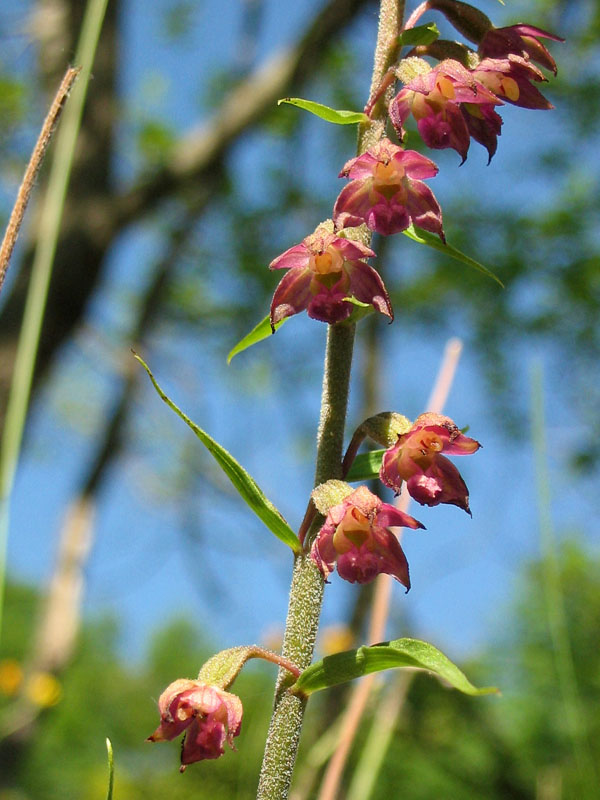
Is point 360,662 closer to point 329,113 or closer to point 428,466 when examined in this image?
point 428,466

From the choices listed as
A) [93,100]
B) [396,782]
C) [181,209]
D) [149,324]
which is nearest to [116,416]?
[149,324]

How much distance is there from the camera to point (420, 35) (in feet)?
2.73

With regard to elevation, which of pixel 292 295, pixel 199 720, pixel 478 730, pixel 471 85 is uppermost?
pixel 471 85

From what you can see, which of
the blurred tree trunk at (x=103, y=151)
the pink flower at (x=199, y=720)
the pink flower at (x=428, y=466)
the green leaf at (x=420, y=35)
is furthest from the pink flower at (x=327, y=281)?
the blurred tree trunk at (x=103, y=151)

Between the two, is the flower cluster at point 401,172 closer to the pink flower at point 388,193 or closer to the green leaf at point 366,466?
the pink flower at point 388,193

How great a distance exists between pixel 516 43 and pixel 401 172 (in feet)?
0.68

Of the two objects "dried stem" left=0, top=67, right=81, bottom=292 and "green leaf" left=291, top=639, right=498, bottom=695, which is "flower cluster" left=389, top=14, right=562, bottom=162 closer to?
"dried stem" left=0, top=67, right=81, bottom=292

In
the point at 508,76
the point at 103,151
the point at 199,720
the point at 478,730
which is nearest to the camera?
the point at 199,720

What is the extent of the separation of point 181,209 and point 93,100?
276 centimetres

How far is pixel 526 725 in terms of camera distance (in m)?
8.90

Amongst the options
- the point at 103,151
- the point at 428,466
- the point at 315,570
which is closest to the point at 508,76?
the point at 428,466

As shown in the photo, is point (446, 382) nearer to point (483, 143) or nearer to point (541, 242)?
point (483, 143)

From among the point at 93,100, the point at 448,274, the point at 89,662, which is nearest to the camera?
the point at 93,100

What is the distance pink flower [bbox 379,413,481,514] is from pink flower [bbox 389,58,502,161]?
0.27m
